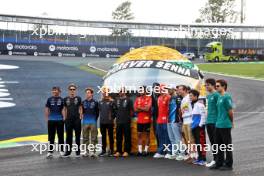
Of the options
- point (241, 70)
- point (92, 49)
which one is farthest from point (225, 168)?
point (92, 49)

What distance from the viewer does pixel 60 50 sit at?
71.4 m

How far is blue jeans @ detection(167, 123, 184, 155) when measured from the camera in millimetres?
10820

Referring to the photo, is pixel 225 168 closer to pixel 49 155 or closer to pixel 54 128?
pixel 49 155

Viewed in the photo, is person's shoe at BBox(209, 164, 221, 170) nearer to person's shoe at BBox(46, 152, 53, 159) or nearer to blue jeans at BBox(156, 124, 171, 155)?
blue jeans at BBox(156, 124, 171, 155)

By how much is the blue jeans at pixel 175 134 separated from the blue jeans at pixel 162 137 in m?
0.15

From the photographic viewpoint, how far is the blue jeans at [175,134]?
10820mm

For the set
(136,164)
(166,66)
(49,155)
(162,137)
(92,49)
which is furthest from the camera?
(92,49)

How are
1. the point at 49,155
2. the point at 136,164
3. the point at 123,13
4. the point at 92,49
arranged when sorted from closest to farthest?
the point at 136,164 → the point at 49,155 → the point at 92,49 → the point at 123,13

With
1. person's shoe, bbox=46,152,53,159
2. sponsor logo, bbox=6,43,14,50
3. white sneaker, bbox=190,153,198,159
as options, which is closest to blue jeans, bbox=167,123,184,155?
white sneaker, bbox=190,153,198,159

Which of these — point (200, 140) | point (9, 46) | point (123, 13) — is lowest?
point (200, 140)

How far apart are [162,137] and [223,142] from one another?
6.85 feet

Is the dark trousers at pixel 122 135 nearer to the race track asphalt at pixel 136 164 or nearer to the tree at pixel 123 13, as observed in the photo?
the race track asphalt at pixel 136 164

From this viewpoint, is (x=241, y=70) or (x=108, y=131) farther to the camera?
(x=241, y=70)

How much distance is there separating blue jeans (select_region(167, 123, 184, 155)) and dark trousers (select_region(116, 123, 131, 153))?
1.17 metres
